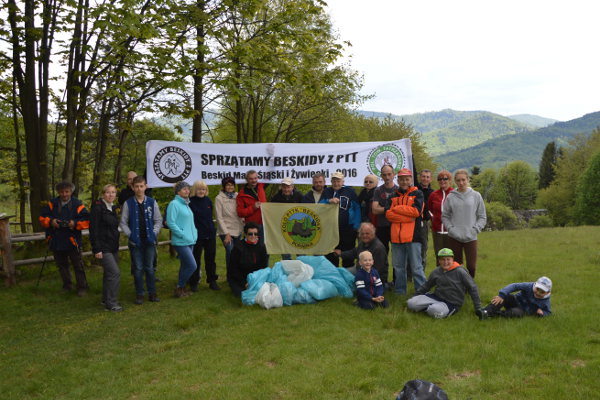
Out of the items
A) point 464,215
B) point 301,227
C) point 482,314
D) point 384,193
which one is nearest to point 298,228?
point 301,227

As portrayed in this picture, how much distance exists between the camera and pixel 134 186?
25.2ft

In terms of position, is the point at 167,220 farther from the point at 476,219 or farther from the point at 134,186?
the point at 476,219

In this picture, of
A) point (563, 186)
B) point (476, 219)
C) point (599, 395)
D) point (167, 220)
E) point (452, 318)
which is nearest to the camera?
Result: point (599, 395)

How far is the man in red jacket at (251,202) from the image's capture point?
8.55m

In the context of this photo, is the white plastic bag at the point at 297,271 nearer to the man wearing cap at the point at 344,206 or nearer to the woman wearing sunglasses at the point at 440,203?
the man wearing cap at the point at 344,206

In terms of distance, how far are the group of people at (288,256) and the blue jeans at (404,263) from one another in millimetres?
16

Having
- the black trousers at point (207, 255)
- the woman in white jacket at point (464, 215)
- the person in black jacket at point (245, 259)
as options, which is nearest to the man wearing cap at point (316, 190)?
the person in black jacket at point (245, 259)

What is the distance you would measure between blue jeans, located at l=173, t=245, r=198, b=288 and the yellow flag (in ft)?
4.42

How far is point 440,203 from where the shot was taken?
26.3 feet

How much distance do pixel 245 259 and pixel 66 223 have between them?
3249 millimetres

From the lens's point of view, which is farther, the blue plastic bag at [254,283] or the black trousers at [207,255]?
the black trousers at [207,255]

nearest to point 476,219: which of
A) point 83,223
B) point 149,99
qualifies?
point 83,223

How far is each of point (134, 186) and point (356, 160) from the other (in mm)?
4256

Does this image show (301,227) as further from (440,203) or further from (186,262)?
(440,203)
